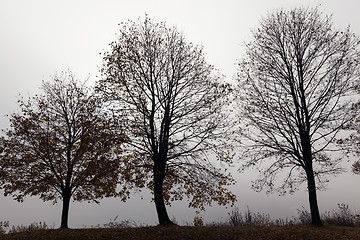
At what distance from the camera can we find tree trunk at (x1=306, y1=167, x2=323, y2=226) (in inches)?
616

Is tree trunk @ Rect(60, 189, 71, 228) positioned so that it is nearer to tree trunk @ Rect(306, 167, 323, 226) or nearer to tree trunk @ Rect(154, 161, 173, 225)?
tree trunk @ Rect(154, 161, 173, 225)

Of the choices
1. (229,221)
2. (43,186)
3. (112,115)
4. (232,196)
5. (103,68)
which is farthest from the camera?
(229,221)

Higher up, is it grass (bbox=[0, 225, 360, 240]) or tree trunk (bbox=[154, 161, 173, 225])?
tree trunk (bbox=[154, 161, 173, 225])

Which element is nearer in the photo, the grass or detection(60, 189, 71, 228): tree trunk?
the grass

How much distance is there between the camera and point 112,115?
1733cm

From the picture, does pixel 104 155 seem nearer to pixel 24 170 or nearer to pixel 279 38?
pixel 24 170

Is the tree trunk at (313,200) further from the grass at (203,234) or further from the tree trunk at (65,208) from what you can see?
the tree trunk at (65,208)

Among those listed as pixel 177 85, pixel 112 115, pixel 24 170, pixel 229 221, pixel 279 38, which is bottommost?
pixel 229 221

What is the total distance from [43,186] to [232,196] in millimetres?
13570

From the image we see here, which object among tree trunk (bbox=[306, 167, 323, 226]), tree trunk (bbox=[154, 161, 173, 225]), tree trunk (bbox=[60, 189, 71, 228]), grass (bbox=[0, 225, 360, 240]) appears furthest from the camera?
tree trunk (bbox=[60, 189, 71, 228])

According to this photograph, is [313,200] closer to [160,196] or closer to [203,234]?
[203,234]

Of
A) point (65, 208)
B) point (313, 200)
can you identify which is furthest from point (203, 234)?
point (65, 208)

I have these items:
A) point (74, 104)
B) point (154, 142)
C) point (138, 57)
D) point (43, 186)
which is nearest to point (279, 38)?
point (138, 57)

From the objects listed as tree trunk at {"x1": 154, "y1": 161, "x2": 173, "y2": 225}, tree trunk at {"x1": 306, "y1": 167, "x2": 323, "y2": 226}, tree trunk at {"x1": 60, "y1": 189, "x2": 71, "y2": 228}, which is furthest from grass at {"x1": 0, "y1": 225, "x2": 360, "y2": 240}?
tree trunk at {"x1": 60, "y1": 189, "x2": 71, "y2": 228}
